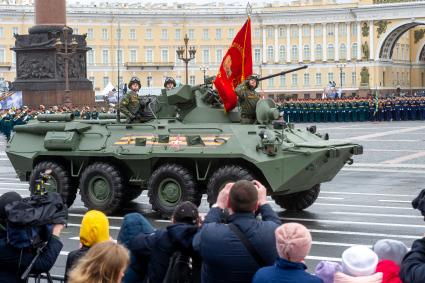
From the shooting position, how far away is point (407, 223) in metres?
15.5

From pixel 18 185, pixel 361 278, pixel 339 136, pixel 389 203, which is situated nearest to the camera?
pixel 361 278

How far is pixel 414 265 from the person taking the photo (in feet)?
21.3

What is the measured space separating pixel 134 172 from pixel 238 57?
115 inches

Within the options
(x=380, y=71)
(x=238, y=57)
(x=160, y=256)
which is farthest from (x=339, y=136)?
(x=380, y=71)

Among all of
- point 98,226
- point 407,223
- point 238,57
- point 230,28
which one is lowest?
point 407,223

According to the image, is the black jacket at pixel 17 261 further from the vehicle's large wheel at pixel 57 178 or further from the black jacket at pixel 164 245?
the vehicle's large wheel at pixel 57 178

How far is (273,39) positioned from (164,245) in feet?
315

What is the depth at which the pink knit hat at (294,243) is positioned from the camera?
6.31 metres

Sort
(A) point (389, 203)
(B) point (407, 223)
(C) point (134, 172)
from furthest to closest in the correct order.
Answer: (A) point (389, 203) → (C) point (134, 172) → (B) point (407, 223)

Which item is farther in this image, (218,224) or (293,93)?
(293,93)

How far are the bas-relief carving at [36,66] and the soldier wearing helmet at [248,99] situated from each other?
2532cm

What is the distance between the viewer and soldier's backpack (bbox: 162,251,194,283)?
763cm

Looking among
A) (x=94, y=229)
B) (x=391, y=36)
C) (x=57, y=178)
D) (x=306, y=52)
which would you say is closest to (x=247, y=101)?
(x=57, y=178)

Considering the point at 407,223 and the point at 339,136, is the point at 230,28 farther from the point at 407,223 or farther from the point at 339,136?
the point at 407,223
